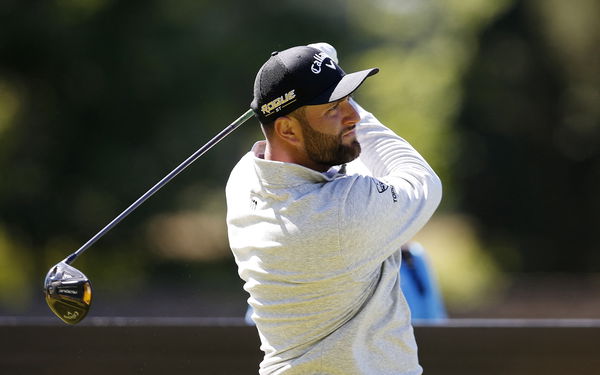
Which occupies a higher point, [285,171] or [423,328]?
[285,171]

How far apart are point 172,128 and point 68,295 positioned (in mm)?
9614

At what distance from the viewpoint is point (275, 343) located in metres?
2.28

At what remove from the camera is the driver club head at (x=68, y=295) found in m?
2.54

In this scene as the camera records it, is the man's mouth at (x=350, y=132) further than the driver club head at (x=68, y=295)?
No

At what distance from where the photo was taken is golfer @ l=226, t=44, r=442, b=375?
6.95 ft

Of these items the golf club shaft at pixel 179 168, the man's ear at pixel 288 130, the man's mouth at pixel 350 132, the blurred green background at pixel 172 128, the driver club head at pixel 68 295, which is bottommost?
the blurred green background at pixel 172 128

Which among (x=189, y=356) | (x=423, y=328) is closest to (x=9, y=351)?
(x=189, y=356)

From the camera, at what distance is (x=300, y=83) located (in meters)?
2.15

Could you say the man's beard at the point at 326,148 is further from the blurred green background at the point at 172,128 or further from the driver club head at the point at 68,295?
the blurred green background at the point at 172,128

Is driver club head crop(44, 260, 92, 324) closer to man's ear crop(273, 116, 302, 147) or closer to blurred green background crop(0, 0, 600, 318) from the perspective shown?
man's ear crop(273, 116, 302, 147)

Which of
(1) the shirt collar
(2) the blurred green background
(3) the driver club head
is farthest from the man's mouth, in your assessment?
(2) the blurred green background

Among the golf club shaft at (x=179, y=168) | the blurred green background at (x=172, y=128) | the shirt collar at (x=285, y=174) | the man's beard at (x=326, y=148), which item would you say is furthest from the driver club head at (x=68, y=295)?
the blurred green background at (x=172, y=128)

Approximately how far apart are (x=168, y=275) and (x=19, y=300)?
2.11 m

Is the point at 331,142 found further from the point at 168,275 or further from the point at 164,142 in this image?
the point at 168,275
